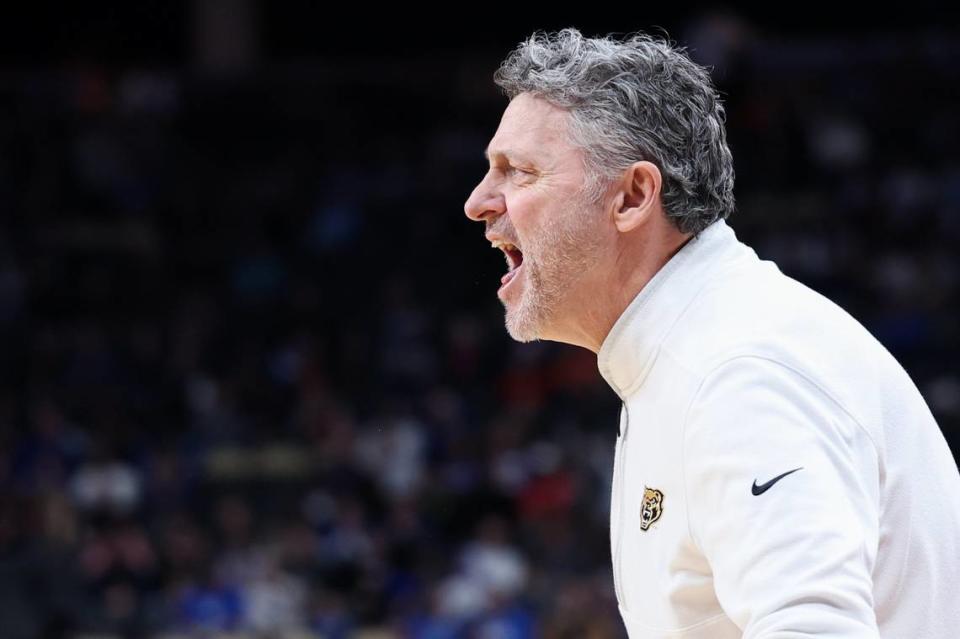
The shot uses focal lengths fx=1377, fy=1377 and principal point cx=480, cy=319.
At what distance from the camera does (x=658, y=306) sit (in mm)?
1814

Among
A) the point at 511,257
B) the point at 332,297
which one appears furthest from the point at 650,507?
the point at 332,297

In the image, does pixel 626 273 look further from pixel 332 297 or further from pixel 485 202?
pixel 332 297

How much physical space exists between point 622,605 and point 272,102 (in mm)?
11260

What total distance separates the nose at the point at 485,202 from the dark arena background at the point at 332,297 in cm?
576

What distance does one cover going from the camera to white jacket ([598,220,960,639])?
1.45 meters

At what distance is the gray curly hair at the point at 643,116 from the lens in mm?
1833

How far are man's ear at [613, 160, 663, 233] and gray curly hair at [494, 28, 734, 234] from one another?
0.05ft

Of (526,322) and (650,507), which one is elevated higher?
(526,322)

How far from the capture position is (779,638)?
142 centimetres

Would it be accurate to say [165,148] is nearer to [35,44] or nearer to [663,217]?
[35,44]

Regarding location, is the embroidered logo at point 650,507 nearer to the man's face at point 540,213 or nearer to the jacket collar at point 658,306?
the jacket collar at point 658,306

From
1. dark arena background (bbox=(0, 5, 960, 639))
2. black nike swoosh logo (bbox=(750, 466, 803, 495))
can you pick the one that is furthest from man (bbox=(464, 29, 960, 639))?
dark arena background (bbox=(0, 5, 960, 639))

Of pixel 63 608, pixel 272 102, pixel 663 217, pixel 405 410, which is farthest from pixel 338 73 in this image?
pixel 663 217

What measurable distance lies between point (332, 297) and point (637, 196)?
970 cm
